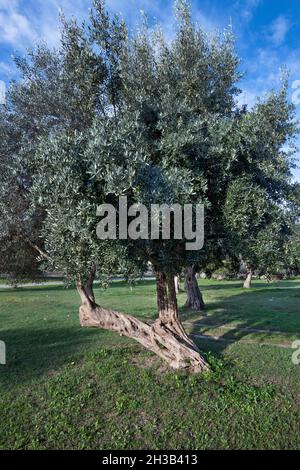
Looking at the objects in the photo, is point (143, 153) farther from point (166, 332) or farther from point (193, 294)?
point (193, 294)

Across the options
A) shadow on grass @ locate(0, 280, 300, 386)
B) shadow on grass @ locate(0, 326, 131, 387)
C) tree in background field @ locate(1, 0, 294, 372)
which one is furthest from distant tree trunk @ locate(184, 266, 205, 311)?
tree in background field @ locate(1, 0, 294, 372)

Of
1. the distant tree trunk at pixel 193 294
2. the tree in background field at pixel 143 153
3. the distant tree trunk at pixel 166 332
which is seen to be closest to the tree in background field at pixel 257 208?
the tree in background field at pixel 143 153

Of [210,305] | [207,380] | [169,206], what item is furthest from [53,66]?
[210,305]

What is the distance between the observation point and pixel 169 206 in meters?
6.05

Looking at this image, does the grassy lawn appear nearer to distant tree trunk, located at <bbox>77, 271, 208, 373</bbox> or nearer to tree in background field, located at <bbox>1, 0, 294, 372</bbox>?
distant tree trunk, located at <bbox>77, 271, 208, 373</bbox>

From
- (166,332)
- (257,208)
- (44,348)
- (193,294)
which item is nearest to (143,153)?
(257,208)

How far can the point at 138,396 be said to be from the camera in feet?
23.4

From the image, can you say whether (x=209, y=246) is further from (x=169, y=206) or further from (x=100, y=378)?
(x=100, y=378)

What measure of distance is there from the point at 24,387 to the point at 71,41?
903 centimetres

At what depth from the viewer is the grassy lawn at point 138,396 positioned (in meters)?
5.67

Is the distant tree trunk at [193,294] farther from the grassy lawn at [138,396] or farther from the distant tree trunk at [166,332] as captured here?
the distant tree trunk at [166,332]

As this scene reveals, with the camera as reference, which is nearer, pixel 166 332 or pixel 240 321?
pixel 166 332

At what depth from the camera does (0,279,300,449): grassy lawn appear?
5.67 meters
